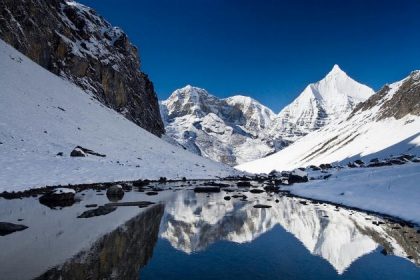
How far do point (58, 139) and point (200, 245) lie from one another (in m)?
37.1

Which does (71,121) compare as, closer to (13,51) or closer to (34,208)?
(13,51)

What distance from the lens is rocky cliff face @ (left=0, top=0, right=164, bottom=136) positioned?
81188 millimetres

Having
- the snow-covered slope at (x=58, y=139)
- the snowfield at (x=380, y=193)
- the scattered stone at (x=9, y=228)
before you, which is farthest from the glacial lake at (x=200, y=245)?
the snow-covered slope at (x=58, y=139)

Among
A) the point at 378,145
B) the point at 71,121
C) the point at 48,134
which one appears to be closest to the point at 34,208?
the point at 48,134

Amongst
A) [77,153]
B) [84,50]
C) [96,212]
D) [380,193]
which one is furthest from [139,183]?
[84,50]

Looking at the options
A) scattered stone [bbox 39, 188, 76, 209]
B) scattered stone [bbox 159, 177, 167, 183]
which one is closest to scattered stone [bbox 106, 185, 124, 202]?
scattered stone [bbox 39, 188, 76, 209]

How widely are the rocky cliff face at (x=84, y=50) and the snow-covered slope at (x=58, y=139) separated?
1378 centimetres

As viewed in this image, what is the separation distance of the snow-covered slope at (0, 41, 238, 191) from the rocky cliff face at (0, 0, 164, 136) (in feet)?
45.2

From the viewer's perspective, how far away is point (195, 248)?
17625 millimetres

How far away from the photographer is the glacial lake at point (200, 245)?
44.9 ft

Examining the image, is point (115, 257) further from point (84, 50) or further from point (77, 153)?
point (84, 50)

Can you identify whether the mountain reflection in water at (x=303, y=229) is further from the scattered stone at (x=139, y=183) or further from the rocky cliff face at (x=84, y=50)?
the rocky cliff face at (x=84, y=50)

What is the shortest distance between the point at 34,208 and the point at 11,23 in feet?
216

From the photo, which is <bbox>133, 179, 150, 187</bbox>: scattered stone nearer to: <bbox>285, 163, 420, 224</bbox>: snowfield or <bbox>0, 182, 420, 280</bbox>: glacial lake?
<bbox>0, 182, 420, 280</bbox>: glacial lake
